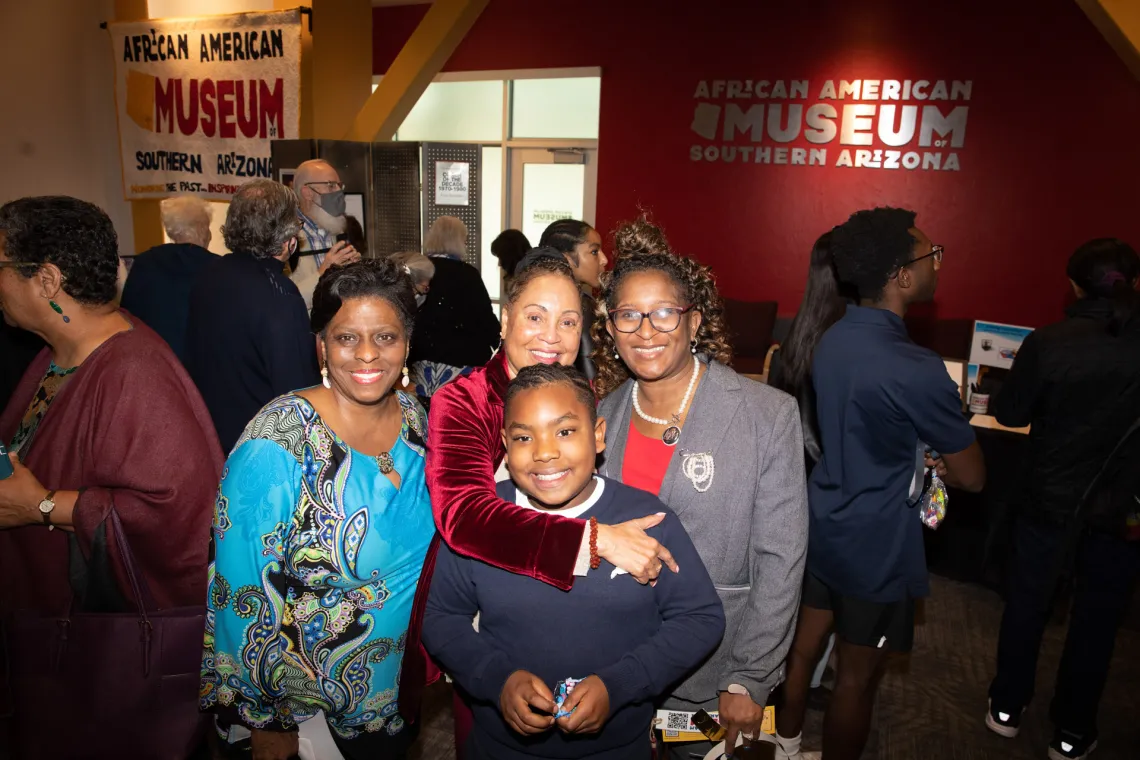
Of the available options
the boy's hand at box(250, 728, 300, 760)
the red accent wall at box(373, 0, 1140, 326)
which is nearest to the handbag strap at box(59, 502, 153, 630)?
the boy's hand at box(250, 728, 300, 760)

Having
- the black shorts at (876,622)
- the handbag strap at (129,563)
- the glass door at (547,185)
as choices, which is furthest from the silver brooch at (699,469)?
the glass door at (547,185)

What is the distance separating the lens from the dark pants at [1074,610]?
2.95 meters

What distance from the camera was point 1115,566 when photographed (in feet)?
9.66

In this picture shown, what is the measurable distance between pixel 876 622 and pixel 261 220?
2.68m

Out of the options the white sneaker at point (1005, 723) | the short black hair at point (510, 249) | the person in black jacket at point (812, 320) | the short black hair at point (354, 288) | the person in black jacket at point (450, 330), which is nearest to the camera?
the short black hair at point (354, 288)

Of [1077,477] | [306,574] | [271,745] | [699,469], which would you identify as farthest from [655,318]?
[1077,477]

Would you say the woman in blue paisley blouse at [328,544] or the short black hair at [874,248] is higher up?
the short black hair at [874,248]

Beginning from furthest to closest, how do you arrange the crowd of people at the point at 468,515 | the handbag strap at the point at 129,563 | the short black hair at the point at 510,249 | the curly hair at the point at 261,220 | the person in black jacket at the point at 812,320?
the short black hair at the point at 510,249 < the curly hair at the point at 261,220 < the person in black jacket at the point at 812,320 < the handbag strap at the point at 129,563 < the crowd of people at the point at 468,515

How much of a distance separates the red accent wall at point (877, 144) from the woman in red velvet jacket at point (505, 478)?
17.1ft

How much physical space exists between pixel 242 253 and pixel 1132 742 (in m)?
4.24

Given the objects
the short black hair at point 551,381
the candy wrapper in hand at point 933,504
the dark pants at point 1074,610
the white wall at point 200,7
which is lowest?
the dark pants at point 1074,610

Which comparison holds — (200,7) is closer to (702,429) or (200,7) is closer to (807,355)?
(807,355)

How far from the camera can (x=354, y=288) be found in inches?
69.6

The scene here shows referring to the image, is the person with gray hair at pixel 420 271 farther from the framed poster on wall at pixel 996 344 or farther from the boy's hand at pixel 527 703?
the framed poster on wall at pixel 996 344
